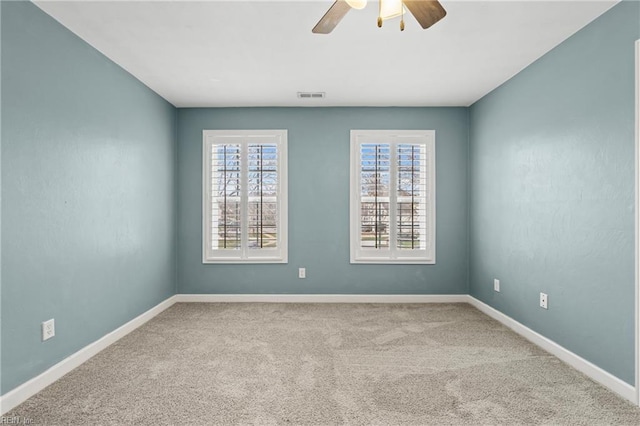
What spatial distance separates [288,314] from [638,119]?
3434 mm

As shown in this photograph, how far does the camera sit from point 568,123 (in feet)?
9.00

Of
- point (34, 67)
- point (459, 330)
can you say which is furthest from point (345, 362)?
point (34, 67)

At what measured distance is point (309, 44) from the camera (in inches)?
111

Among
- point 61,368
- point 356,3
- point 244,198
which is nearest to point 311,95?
point 244,198

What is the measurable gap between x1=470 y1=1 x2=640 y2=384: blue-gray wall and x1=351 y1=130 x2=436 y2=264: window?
33.1 inches

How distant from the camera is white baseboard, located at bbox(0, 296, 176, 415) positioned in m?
2.09

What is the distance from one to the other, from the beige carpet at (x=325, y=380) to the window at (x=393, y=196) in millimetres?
1126

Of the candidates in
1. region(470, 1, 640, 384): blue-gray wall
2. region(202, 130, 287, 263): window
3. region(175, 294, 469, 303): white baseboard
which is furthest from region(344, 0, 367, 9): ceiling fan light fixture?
region(175, 294, 469, 303): white baseboard

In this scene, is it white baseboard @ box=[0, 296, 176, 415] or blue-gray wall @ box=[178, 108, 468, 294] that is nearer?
white baseboard @ box=[0, 296, 176, 415]

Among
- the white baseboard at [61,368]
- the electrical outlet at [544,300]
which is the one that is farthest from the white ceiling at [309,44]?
the white baseboard at [61,368]

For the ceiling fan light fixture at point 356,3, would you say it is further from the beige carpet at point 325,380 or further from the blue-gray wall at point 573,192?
the beige carpet at point 325,380

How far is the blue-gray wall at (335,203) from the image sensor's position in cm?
454

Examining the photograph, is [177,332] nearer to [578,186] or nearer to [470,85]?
[578,186]

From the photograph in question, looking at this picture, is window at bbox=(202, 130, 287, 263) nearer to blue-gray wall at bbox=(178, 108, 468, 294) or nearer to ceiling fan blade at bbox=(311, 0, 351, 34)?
blue-gray wall at bbox=(178, 108, 468, 294)
